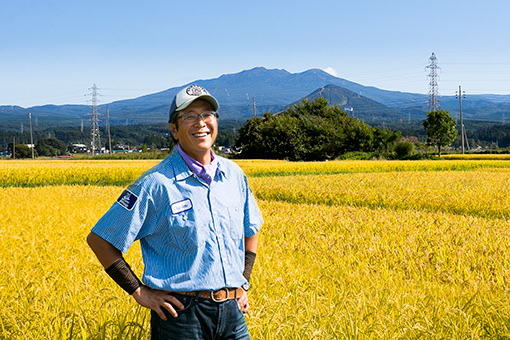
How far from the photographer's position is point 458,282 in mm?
4152

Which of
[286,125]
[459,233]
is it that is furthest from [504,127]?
[459,233]

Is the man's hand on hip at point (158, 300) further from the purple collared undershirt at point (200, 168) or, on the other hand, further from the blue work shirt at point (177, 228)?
the purple collared undershirt at point (200, 168)

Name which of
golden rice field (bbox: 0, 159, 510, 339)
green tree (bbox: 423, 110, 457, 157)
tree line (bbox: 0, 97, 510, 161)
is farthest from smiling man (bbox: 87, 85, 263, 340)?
green tree (bbox: 423, 110, 457, 157)

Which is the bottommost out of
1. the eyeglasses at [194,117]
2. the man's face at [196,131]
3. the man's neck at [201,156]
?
the man's neck at [201,156]

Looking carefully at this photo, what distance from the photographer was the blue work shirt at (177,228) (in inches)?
86.5

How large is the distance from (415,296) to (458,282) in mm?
821

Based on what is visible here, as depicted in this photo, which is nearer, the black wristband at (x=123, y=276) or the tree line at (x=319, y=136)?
the black wristband at (x=123, y=276)

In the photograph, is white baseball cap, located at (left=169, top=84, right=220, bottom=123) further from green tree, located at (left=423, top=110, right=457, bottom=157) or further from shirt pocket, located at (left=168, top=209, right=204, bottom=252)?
green tree, located at (left=423, top=110, right=457, bottom=157)

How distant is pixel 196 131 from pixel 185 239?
1.64 feet

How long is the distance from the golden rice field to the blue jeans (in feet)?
1.47

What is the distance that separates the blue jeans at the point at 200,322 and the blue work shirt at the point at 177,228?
0.08 metres

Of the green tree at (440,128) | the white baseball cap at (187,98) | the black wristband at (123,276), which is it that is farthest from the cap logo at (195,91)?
the green tree at (440,128)

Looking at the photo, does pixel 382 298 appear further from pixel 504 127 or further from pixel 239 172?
pixel 504 127

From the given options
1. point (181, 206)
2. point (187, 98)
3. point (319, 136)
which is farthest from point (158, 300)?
point (319, 136)
